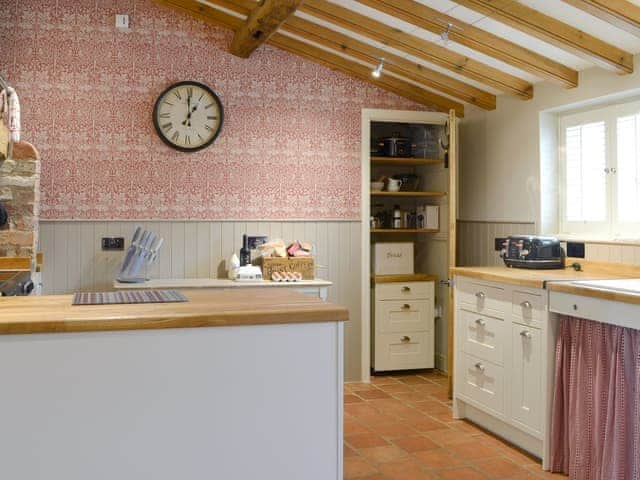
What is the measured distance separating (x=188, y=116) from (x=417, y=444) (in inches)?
113

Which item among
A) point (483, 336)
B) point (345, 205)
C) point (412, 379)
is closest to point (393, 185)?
point (345, 205)

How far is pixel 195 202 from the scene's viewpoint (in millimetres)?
5109

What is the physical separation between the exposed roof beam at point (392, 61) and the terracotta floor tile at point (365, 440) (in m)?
2.60

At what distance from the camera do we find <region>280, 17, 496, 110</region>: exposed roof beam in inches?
187

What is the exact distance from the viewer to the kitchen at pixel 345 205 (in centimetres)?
258

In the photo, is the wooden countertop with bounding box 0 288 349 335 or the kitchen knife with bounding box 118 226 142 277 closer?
the wooden countertop with bounding box 0 288 349 335

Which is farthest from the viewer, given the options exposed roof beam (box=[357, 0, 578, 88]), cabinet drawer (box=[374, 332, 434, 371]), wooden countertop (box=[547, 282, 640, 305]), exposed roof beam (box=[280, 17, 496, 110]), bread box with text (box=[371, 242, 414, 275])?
bread box with text (box=[371, 242, 414, 275])

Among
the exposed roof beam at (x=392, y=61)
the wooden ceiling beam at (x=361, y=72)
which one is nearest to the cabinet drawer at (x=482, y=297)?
the exposed roof beam at (x=392, y=61)

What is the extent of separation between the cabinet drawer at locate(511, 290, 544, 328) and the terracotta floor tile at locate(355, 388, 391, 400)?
62.8 inches

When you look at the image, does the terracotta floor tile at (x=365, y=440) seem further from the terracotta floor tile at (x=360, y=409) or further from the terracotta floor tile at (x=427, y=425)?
the terracotta floor tile at (x=360, y=409)

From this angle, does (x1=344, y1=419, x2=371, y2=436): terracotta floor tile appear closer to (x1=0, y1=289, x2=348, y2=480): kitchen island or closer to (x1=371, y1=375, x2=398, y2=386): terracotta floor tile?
(x1=371, y1=375, x2=398, y2=386): terracotta floor tile

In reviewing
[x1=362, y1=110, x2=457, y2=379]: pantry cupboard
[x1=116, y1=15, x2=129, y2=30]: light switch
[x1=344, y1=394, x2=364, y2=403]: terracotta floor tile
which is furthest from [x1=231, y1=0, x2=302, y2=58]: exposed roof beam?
[x1=344, y1=394, x2=364, y2=403]: terracotta floor tile

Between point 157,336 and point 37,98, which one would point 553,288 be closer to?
point 157,336

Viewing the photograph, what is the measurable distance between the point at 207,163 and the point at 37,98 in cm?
128
